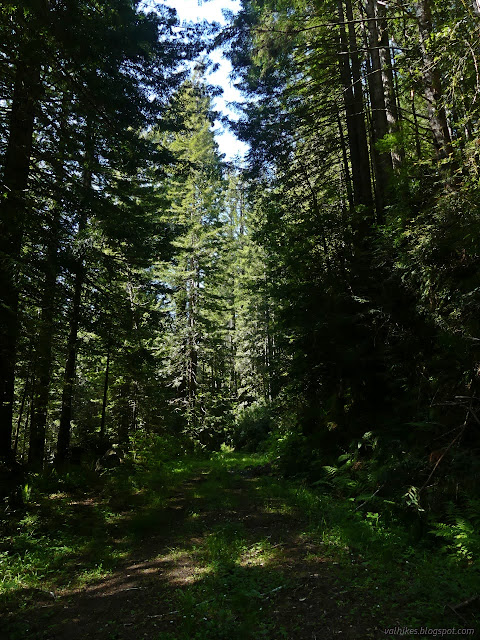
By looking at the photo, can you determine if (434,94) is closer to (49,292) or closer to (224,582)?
(224,582)

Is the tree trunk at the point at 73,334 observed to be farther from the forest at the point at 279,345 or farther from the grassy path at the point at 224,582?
the grassy path at the point at 224,582

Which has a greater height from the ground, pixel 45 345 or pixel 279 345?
pixel 45 345

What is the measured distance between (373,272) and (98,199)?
671 cm

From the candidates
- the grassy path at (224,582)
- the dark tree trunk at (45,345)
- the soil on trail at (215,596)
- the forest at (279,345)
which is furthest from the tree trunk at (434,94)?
the dark tree trunk at (45,345)

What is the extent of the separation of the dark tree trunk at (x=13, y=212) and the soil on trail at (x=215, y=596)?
4.15 metres

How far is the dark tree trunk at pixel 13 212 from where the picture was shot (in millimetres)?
6600

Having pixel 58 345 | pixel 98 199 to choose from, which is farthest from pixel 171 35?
pixel 58 345

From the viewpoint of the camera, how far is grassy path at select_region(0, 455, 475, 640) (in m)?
3.54

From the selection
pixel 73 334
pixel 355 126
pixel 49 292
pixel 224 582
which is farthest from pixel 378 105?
→ pixel 224 582

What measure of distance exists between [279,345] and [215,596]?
6857 mm

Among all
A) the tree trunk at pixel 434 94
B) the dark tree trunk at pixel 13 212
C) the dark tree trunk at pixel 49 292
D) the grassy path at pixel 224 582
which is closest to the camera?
the grassy path at pixel 224 582

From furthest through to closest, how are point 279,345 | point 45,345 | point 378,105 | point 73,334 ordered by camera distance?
point 73,334 → point 279,345 → point 378,105 → point 45,345

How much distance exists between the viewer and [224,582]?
14.7ft

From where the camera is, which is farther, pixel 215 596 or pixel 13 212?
pixel 13 212
